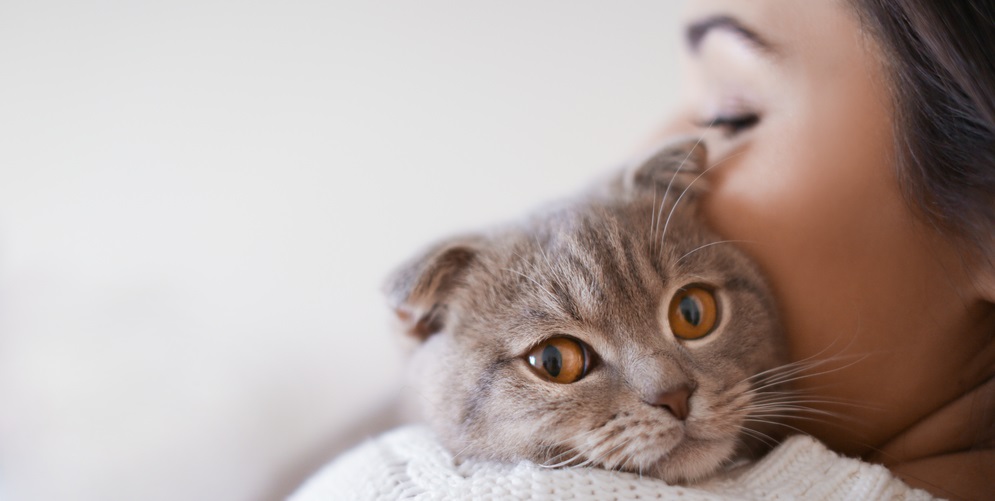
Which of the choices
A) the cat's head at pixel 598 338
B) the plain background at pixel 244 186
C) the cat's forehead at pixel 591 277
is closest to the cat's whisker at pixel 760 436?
the cat's head at pixel 598 338

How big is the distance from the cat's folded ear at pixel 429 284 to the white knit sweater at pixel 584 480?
260 millimetres

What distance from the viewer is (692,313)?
1264mm

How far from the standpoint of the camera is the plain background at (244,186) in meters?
1.74

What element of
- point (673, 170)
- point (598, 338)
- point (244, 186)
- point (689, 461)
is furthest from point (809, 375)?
point (244, 186)

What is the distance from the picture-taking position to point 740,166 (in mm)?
1357

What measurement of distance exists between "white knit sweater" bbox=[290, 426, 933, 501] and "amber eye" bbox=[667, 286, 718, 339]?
0.25m

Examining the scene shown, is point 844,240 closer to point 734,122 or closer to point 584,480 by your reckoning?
point 734,122

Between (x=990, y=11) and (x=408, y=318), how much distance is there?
1143mm

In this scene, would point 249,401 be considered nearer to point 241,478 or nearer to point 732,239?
point 241,478

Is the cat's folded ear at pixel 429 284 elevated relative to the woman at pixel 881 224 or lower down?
elevated

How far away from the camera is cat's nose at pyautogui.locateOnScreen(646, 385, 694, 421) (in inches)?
42.8

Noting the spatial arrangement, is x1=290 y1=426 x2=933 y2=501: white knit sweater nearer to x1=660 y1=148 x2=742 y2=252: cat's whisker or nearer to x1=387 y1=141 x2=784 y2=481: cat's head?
x1=387 y1=141 x2=784 y2=481: cat's head

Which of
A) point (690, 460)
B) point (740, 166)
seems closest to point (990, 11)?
point (740, 166)

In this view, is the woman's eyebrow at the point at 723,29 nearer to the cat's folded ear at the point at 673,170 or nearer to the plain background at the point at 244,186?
the cat's folded ear at the point at 673,170
